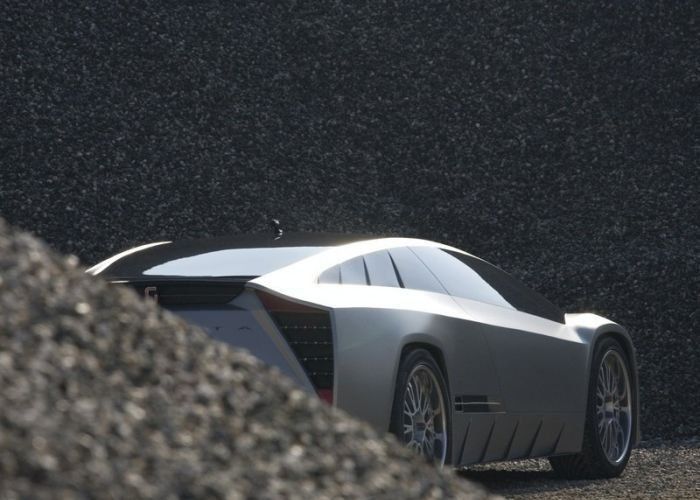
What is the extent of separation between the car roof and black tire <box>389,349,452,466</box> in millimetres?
760

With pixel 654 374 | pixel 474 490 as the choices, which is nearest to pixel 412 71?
pixel 654 374

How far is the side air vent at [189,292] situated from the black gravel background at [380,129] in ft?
27.1

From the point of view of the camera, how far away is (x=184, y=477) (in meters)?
2.96

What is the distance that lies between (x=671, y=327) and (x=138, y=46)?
861cm

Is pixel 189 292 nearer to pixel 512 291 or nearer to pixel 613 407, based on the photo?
pixel 512 291

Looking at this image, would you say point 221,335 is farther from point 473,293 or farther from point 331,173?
point 331,173

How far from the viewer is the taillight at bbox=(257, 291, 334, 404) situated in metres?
6.31

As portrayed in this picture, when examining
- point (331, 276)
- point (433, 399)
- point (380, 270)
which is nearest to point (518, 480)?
point (433, 399)

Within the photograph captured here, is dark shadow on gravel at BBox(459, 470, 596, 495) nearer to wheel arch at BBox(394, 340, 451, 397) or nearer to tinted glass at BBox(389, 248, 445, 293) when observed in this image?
wheel arch at BBox(394, 340, 451, 397)

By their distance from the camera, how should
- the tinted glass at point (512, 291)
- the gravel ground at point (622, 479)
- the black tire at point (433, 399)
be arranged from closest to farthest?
the black tire at point (433, 399), the gravel ground at point (622, 479), the tinted glass at point (512, 291)

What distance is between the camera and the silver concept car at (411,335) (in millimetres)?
6332

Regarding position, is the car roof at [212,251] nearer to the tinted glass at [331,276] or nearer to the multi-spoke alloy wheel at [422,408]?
the tinted glass at [331,276]

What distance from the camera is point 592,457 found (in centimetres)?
871

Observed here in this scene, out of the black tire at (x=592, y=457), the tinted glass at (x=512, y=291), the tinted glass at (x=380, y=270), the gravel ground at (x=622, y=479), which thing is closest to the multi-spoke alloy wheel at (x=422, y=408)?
the tinted glass at (x=380, y=270)
